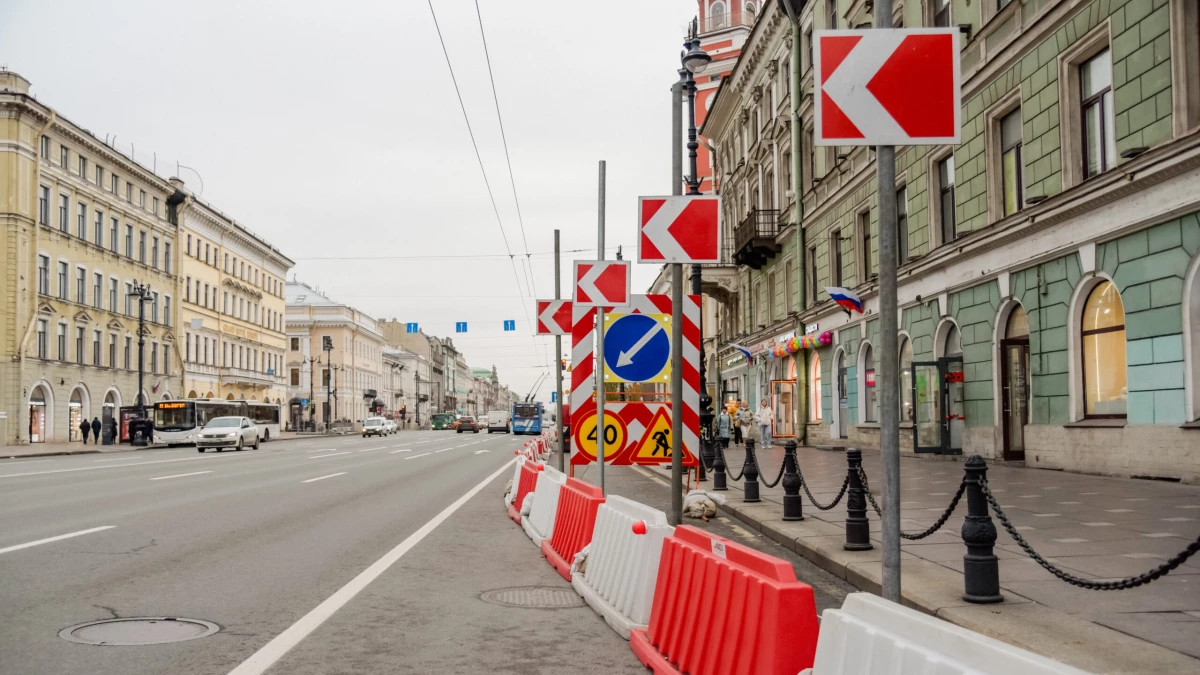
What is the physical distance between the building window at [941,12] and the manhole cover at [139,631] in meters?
19.9

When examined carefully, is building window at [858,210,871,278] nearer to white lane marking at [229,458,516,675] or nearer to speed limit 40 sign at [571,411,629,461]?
speed limit 40 sign at [571,411,629,461]

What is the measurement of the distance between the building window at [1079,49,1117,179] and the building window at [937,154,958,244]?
5.41m

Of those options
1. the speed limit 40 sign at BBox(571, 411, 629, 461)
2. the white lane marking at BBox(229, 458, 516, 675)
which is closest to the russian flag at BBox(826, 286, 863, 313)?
the speed limit 40 sign at BBox(571, 411, 629, 461)

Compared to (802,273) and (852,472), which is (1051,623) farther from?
(802,273)

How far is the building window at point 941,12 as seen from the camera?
2145 cm

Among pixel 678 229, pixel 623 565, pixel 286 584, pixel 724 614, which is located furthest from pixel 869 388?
pixel 724 614

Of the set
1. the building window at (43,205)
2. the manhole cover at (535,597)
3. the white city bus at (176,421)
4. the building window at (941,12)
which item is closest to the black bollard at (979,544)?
the manhole cover at (535,597)

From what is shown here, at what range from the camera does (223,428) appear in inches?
1624

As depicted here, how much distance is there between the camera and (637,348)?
1170cm

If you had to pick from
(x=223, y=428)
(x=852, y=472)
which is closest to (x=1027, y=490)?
(x=852, y=472)

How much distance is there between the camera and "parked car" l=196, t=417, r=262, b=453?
133 ft

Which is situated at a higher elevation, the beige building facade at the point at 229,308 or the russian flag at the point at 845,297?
the beige building facade at the point at 229,308

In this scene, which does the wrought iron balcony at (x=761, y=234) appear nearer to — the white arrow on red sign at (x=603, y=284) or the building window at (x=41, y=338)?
the white arrow on red sign at (x=603, y=284)

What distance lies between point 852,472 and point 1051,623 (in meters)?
3.49
